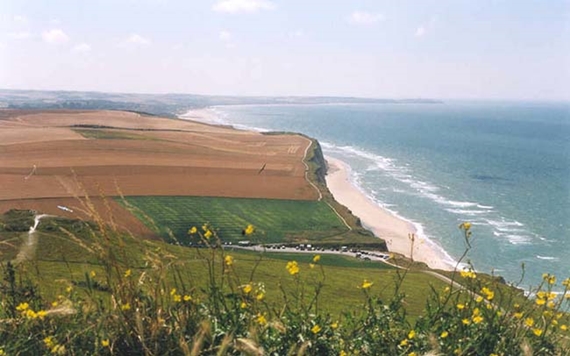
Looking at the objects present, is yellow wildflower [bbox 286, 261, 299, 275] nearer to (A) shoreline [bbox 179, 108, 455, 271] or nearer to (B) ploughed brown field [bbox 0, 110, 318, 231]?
(A) shoreline [bbox 179, 108, 455, 271]

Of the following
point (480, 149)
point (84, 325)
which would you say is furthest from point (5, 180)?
point (480, 149)

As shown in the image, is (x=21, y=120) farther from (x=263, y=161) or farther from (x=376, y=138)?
(x=376, y=138)

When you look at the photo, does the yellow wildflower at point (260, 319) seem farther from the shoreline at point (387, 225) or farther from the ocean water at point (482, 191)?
the shoreline at point (387, 225)

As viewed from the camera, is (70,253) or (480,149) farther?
(480,149)

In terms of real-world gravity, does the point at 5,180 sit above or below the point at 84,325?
below

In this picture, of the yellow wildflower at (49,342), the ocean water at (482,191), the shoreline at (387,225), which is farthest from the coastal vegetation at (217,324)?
the shoreline at (387,225)

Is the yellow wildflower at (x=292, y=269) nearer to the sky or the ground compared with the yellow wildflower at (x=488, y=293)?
nearer to the sky

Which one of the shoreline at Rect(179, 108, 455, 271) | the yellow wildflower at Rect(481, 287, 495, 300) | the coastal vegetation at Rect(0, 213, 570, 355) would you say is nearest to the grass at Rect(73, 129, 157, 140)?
the shoreline at Rect(179, 108, 455, 271)
